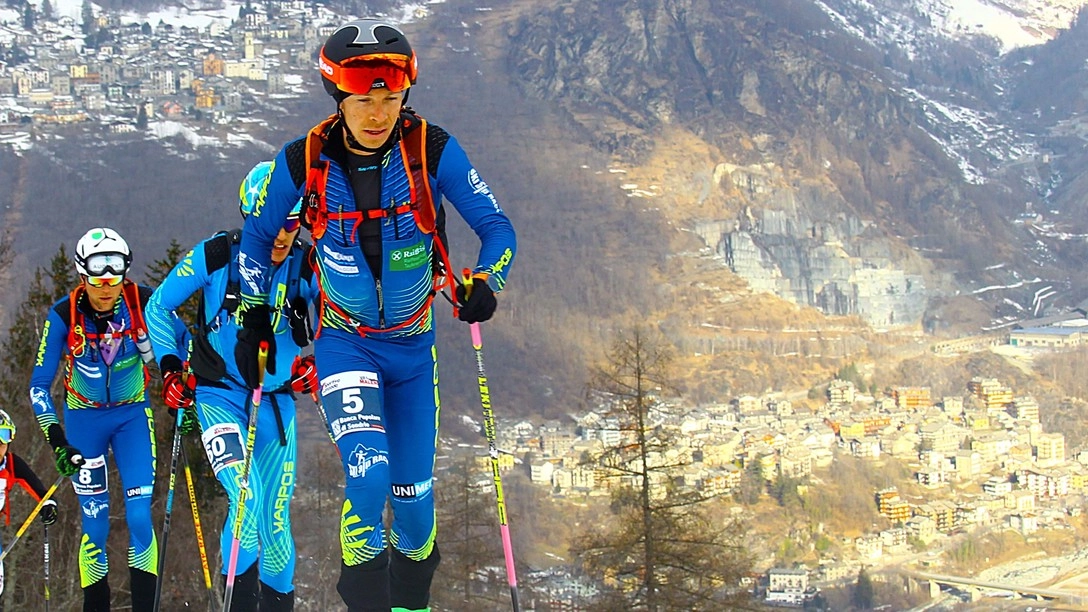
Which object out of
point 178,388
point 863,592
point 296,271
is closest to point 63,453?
point 178,388

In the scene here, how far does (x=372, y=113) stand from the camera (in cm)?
691

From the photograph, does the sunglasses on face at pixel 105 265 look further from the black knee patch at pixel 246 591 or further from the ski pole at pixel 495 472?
the ski pole at pixel 495 472

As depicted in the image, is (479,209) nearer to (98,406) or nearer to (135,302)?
(135,302)

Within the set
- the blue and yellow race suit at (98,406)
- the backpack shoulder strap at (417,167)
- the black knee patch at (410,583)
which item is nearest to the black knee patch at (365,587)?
the black knee patch at (410,583)

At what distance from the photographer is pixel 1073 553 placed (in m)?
169

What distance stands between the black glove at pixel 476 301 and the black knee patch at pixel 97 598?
462cm

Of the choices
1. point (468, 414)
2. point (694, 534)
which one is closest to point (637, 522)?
point (694, 534)

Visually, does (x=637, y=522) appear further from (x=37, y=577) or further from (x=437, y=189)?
(x=437, y=189)

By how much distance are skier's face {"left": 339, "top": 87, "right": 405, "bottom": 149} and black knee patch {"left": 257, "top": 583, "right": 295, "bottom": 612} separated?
3.15 meters

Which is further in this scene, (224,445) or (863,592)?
(863,592)

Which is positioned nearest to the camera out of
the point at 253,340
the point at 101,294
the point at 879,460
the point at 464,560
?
the point at 253,340

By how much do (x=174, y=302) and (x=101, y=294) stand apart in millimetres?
913

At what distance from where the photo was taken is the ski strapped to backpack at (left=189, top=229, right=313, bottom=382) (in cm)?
874

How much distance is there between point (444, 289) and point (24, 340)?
20454mm
